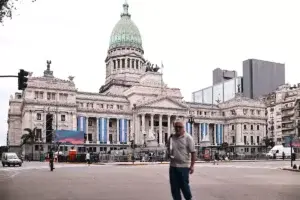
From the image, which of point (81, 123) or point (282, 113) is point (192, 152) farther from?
point (282, 113)

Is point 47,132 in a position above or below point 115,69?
below

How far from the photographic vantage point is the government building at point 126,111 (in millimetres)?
102688

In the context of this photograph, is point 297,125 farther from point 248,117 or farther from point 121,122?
point 121,122

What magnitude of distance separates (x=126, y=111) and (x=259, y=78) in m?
78.8

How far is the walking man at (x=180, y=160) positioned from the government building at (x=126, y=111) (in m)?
75.5

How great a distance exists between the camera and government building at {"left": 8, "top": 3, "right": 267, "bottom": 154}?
102688 mm

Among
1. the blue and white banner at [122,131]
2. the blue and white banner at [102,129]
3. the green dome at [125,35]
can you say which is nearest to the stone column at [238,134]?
the blue and white banner at [122,131]

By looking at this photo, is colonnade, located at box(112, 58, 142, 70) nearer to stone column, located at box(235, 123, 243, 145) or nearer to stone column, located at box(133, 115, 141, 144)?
stone column, located at box(133, 115, 141, 144)

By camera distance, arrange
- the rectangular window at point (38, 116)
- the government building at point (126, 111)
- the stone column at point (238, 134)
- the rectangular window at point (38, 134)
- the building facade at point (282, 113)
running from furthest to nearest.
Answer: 1. the building facade at point (282, 113)
2. the stone column at point (238, 134)
3. the government building at point (126, 111)
4. the rectangular window at point (38, 116)
5. the rectangular window at point (38, 134)

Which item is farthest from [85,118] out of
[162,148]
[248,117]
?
[248,117]

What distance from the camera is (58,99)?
343ft

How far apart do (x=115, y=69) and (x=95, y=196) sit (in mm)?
123443

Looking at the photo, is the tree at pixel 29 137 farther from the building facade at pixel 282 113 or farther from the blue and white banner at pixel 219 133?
the building facade at pixel 282 113

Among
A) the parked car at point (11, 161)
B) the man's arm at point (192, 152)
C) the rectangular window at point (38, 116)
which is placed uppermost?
the rectangular window at point (38, 116)
